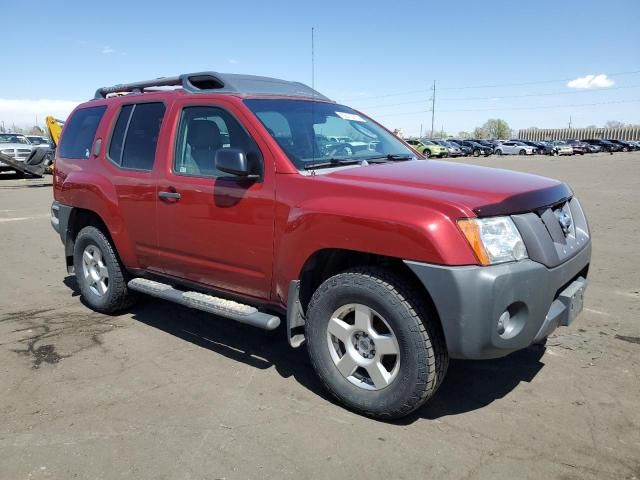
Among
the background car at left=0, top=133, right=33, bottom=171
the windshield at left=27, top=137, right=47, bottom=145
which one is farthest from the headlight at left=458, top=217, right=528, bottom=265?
the windshield at left=27, top=137, right=47, bottom=145

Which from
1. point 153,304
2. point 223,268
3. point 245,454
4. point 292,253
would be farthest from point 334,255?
point 153,304

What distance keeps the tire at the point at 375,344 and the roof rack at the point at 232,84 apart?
1.78m

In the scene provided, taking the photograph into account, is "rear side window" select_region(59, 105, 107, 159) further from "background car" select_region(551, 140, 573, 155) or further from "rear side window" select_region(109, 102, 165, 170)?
"background car" select_region(551, 140, 573, 155)

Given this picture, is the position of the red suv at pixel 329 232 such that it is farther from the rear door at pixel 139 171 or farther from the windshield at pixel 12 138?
the windshield at pixel 12 138

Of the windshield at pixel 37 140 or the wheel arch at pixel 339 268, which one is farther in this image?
the windshield at pixel 37 140

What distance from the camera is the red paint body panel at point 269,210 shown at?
2828 mm

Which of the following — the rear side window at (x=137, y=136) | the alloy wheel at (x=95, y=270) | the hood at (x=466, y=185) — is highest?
the rear side window at (x=137, y=136)

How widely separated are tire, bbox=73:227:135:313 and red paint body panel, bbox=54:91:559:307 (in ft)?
0.70

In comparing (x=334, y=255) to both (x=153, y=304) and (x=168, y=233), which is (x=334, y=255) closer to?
(x=168, y=233)

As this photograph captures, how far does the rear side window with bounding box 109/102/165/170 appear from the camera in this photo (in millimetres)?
4371

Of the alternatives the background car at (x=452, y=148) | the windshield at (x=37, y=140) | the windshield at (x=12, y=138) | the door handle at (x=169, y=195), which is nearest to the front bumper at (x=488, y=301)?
the door handle at (x=169, y=195)

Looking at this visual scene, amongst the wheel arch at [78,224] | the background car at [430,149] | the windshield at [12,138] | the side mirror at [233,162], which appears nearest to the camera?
the side mirror at [233,162]

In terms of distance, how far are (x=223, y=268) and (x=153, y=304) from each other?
6.47 ft

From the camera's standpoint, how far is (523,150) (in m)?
50.9
